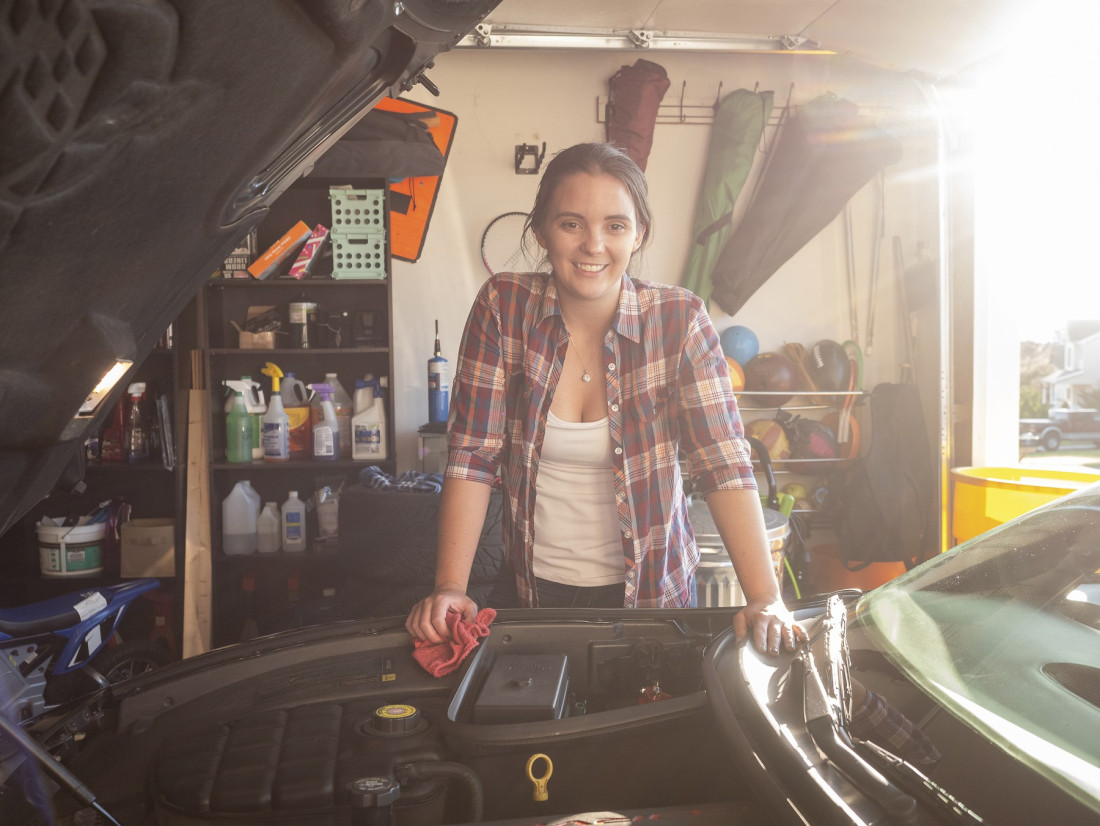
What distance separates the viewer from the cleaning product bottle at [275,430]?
3760 millimetres

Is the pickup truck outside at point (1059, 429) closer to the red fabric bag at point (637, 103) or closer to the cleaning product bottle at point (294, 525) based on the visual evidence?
the red fabric bag at point (637, 103)

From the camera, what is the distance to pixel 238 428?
3.74m

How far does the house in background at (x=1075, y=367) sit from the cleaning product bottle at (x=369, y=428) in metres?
→ 8.07

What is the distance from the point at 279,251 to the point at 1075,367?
8.55 metres

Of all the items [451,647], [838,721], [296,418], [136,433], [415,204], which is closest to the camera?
[838,721]

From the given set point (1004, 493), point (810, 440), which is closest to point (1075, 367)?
point (810, 440)

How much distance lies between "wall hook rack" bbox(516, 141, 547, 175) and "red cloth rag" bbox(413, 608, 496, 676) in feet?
11.7

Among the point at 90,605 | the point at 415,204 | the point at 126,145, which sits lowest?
the point at 90,605

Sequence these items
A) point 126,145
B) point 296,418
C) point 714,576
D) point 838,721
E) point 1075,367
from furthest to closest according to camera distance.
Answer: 1. point 1075,367
2. point 296,418
3. point 714,576
4. point 838,721
5. point 126,145

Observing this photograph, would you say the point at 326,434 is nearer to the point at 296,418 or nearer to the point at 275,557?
the point at 296,418

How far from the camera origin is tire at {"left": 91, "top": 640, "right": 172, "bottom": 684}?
3.04m

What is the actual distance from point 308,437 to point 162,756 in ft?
9.58

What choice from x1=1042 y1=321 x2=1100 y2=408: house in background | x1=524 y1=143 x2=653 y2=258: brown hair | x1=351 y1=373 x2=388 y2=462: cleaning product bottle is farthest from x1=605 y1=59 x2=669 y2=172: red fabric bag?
x1=1042 y1=321 x2=1100 y2=408: house in background

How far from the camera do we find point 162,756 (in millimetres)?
1064
